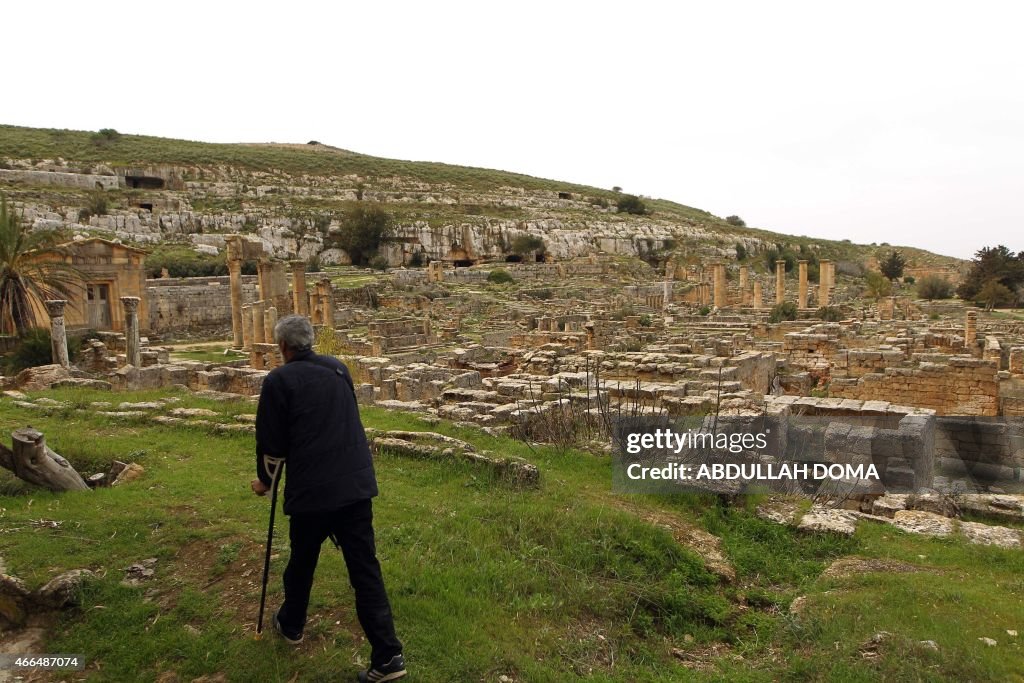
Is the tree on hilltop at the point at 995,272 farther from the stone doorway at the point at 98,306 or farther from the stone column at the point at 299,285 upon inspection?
the stone doorway at the point at 98,306

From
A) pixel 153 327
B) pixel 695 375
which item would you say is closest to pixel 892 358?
pixel 695 375

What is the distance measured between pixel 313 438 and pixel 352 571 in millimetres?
797

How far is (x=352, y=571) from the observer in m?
3.95

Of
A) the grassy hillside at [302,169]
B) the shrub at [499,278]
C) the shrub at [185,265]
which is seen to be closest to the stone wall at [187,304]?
the shrub at [185,265]

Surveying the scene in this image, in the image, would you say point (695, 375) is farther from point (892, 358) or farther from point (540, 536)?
point (540, 536)

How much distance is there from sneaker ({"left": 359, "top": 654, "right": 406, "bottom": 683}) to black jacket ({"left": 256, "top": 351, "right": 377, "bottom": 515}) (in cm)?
91

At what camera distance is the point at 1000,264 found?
1655 inches

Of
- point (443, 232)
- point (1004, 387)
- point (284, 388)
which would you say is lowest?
point (1004, 387)

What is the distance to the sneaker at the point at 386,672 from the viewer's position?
3.76m

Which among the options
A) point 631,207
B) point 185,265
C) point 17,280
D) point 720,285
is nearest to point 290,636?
point 17,280

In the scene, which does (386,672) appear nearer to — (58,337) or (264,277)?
(58,337)

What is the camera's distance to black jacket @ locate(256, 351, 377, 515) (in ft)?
12.9

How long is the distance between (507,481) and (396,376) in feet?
32.9

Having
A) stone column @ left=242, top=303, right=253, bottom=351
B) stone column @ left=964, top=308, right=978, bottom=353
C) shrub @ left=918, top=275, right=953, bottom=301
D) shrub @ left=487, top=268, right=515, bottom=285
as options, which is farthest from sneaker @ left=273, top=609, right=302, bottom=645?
shrub @ left=918, top=275, right=953, bottom=301
